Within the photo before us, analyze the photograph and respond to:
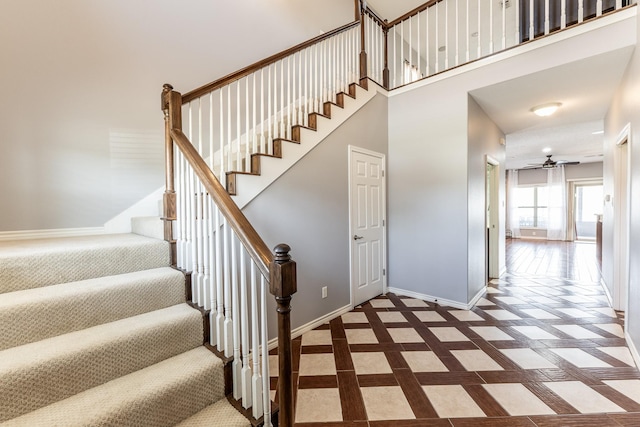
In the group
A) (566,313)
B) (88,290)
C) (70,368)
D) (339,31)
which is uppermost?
(339,31)

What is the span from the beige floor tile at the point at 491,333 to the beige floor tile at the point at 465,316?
192 mm

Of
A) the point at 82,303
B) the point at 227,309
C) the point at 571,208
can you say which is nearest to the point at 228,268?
the point at 227,309

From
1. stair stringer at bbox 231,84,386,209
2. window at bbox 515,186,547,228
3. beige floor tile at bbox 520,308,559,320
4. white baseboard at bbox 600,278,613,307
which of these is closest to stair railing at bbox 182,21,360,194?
stair stringer at bbox 231,84,386,209

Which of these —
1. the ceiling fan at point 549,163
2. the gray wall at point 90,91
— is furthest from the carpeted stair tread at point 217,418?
the ceiling fan at point 549,163

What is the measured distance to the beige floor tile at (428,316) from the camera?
3.06 metres

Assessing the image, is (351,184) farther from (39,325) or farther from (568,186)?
(568,186)

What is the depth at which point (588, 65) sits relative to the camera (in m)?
2.65

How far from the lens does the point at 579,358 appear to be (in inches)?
89.4

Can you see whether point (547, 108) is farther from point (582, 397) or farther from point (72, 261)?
point (72, 261)

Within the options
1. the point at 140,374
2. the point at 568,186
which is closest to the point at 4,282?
the point at 140,374

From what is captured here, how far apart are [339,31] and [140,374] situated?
3.70 metres

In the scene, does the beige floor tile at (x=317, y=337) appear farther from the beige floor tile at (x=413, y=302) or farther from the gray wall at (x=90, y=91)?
the gray wall at (x=90, y=91)

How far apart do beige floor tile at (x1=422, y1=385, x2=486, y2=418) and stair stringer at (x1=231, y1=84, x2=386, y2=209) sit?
1962 mm

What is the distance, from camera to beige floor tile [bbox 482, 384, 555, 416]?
171 cm
